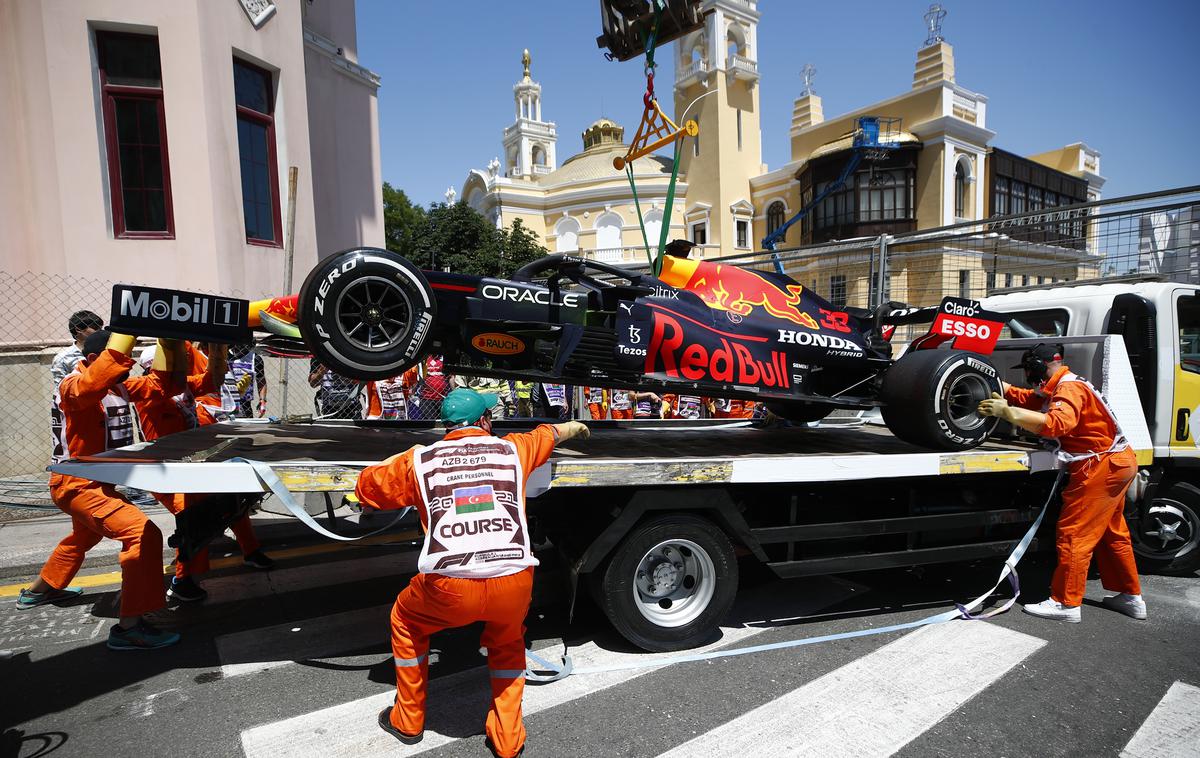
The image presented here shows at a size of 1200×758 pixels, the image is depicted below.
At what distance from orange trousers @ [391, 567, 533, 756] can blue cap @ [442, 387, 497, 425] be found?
0.70 m

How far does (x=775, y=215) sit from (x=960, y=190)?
33.1 feet

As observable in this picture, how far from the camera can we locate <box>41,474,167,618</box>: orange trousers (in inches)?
144

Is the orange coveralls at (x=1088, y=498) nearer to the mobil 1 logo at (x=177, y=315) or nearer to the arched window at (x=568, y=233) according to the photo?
the mobil 1 logo at (x=177, y=315)

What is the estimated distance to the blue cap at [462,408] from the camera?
306 cm

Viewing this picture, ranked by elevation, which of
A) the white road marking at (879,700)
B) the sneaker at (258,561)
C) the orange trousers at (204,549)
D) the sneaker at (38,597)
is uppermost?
the orange trousers at (204,549)

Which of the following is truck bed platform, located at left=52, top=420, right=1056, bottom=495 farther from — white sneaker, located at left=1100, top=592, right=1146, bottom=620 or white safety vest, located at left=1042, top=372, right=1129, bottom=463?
white sneaker, located at left=1100, top=592, right=1146, bottom=620

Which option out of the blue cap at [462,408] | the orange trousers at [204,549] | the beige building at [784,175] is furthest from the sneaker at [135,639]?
the beige building at [784,175]

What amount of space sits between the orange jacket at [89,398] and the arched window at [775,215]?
39381mm

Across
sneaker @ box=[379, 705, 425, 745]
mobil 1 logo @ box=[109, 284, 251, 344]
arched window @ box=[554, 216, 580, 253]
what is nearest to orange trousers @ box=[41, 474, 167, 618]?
mobil 1 logo @ box=[109, 284, 251, 344]

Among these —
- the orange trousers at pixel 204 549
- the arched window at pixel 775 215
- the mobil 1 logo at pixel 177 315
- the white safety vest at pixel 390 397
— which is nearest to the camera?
the mobil 1 logo at pixel 177 315

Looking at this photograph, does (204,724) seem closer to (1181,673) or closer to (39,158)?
(1181,673)

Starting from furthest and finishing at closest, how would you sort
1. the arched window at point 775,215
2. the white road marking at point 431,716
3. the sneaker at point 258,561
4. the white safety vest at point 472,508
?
the arched window at point 775,215 → the sneaker at point 258,561 → the white road marking at point 431,716 → the white safety vest at point 472,508

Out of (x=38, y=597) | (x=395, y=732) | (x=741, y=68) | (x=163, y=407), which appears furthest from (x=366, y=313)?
(x=741, y=68)

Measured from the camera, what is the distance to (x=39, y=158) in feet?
28.1
